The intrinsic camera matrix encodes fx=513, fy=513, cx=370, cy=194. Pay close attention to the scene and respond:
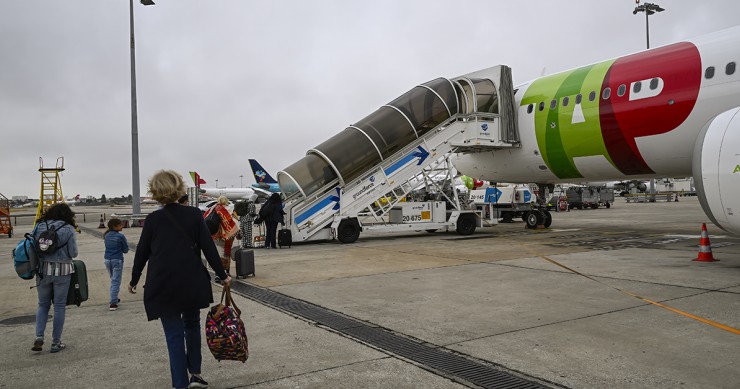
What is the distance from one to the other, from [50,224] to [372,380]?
11.6 ft

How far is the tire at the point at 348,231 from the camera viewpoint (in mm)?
14992

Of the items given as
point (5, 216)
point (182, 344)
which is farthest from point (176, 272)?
point (5, 216)

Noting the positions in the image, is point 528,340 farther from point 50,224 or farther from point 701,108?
point 701,108

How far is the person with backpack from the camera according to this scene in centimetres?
492

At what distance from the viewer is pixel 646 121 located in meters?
12.2

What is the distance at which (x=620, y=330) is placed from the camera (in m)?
5.09

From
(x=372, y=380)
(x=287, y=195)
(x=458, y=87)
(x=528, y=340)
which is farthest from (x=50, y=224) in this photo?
(x=458, y=87)

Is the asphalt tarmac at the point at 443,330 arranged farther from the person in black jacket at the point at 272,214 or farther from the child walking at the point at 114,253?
the person in black jacket at the point at 272,214

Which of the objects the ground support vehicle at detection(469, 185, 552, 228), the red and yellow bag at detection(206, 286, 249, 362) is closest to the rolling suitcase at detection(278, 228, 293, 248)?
the ground support vehicle at detection(469, 185, 552, 228)

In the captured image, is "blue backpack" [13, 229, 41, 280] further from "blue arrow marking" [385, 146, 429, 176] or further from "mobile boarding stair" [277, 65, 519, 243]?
"blue arrow marking" [385, 146, 429, 176]

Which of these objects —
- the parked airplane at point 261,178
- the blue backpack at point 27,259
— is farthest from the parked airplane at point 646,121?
the parked airplane at point 261,178

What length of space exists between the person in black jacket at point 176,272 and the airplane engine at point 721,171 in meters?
7.66

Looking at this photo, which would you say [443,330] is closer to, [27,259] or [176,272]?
[176,272]

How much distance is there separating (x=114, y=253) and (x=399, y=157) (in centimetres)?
967
